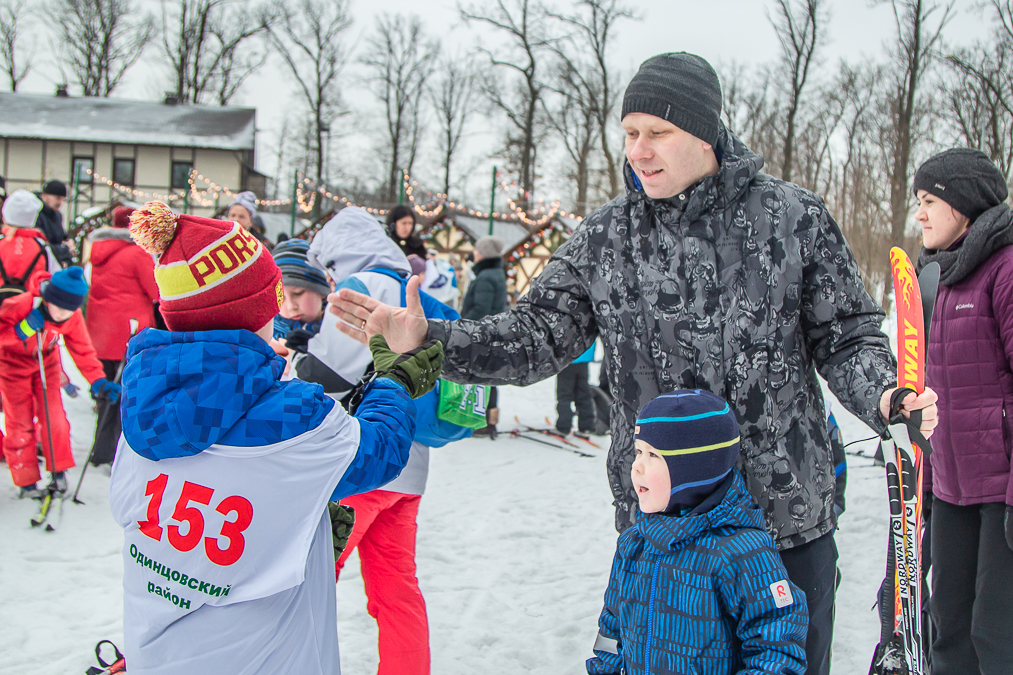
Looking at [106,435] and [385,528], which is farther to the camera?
[106,435]

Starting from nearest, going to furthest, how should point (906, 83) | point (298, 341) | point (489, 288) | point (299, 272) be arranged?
point (298, 341), point (299, 272), point (489, 288), point (906, 83)

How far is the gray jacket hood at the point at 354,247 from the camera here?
293 cm

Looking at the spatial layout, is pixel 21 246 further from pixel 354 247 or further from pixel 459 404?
pixel 459 404

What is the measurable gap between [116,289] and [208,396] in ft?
16.2

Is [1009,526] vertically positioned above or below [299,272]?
below

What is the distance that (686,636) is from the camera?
5.48 feet

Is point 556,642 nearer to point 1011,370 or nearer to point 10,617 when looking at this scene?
point 1011,370

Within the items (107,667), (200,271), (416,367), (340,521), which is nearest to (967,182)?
(416,367)

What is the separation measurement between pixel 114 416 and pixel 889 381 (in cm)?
544

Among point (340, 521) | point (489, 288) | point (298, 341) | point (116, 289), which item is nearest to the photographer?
point (340, 521)

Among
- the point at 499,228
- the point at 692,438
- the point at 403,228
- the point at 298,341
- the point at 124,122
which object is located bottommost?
the point at 692,438

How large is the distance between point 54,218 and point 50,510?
4725mm

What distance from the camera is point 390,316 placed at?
1843 mm

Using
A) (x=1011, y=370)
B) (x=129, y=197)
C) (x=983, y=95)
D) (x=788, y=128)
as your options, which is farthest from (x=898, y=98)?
(x=129, y=197)
